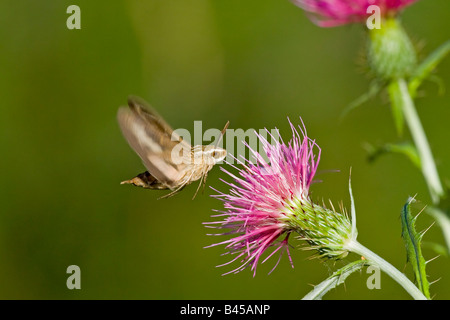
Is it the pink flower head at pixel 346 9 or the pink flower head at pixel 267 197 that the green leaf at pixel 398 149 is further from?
the pink flower head at pixel 346 9

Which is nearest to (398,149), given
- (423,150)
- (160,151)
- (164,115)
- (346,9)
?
(423,150)

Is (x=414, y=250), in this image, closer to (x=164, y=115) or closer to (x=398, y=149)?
(x=398, y=149)

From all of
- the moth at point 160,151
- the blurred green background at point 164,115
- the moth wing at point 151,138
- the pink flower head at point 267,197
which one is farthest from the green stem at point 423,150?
the blurred green background at point 164,115

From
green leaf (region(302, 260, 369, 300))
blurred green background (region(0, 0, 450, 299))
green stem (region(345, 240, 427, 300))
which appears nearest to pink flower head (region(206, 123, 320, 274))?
green stem (region(345, 240, 427, 300))

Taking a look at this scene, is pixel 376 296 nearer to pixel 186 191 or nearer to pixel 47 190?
pixel 186 191

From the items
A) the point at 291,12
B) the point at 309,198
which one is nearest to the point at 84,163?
the point at 291,12
